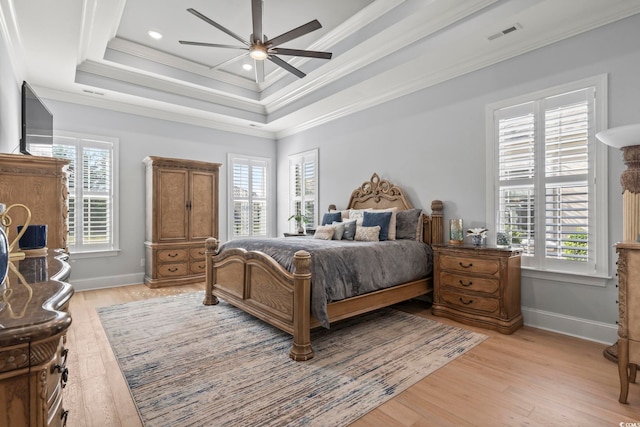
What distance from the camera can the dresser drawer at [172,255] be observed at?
4.95 m

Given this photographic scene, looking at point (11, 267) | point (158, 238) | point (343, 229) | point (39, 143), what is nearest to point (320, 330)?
point (343, 229)

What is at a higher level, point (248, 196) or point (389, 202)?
point (248, 196)

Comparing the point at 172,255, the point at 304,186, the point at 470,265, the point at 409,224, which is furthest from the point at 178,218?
the point at 470,265

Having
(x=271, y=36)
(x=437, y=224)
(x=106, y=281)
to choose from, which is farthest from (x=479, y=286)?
(x=106, y=281)

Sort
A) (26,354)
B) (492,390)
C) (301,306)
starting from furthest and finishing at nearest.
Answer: (301,306) < (492,390) < (26,354)

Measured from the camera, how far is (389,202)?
462cm

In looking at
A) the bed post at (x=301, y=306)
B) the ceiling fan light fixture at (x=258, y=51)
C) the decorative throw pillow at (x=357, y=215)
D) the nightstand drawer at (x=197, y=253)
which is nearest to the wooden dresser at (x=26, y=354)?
the bed post at (x=301, y=306)

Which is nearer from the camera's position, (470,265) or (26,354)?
(26,354)

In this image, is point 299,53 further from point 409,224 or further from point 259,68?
point 409,224

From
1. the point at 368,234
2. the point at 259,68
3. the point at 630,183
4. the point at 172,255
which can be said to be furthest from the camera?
the point at 172,255

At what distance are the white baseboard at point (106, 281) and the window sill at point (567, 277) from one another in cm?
541

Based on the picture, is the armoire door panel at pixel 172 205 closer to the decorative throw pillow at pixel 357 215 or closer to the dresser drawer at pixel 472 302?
the decorative throw pillow at pixel 357 215

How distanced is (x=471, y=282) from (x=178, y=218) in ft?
13.9

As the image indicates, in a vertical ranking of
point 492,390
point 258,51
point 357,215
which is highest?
point 258,51
